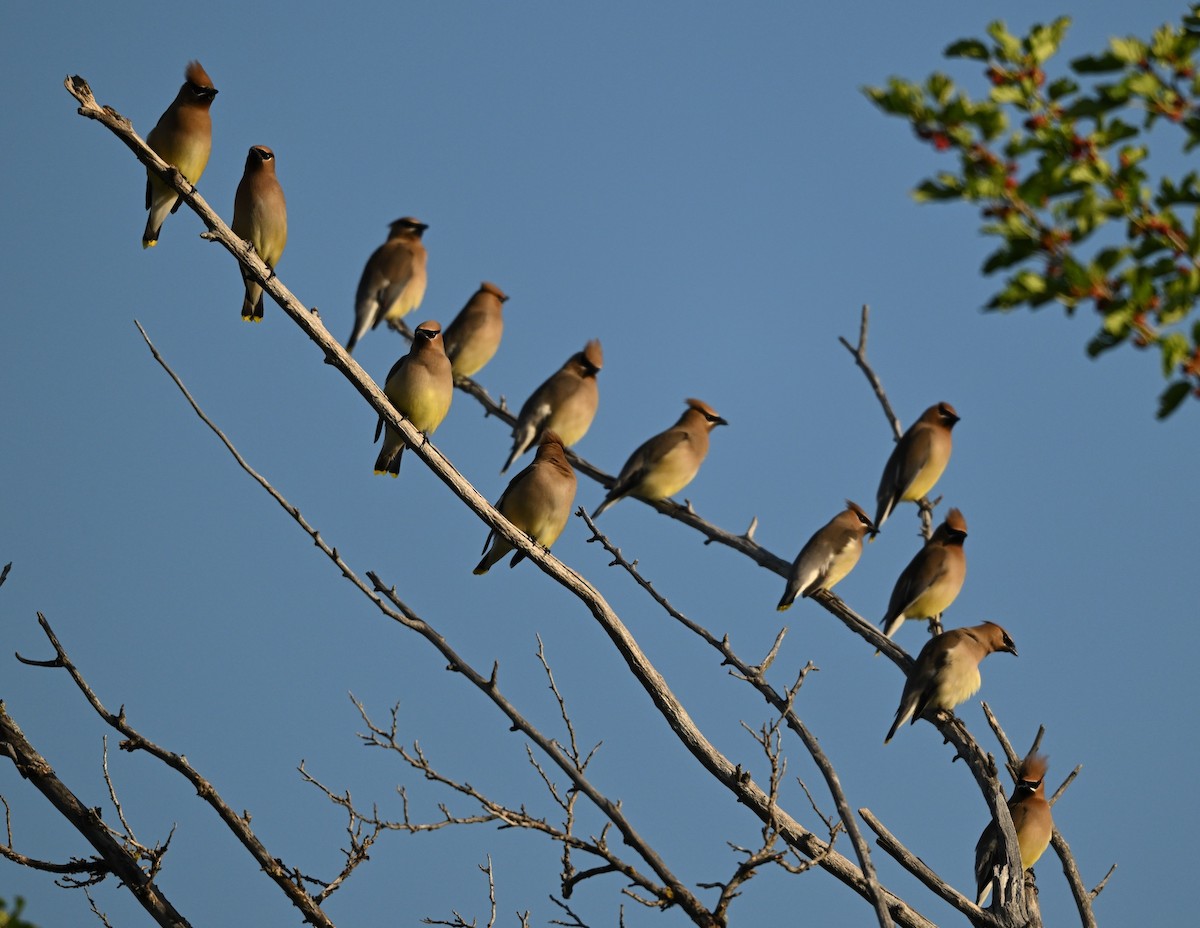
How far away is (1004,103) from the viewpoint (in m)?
2.11

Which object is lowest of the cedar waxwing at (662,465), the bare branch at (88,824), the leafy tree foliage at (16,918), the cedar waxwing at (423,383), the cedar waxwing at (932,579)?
the leafy tree foliage at (16,918)

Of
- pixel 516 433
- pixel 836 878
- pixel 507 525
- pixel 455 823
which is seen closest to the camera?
pixel 455 823

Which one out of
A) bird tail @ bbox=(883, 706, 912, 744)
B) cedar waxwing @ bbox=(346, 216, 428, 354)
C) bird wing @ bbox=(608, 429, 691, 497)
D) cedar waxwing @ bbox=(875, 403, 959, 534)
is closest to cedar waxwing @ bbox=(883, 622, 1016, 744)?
bird tail @ bbox=(883, 706, 912, 744)

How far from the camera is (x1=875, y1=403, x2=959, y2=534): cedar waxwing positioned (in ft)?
26.6

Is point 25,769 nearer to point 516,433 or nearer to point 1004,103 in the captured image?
point 1004,103

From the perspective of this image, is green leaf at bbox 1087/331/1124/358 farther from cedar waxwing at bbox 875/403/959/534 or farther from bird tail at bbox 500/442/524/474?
bird tail at bbox 500/442/524/474

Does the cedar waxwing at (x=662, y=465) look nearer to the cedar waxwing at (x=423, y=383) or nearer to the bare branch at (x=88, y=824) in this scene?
the cedar waxwing at (x=423, y=383)

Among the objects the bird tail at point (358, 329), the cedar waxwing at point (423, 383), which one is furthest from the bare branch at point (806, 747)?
the bird tail at point (358, 329)

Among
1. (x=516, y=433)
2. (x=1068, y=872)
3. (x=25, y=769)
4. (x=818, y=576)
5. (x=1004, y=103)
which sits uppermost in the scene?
(x=516, y=433)

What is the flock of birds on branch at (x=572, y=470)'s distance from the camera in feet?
21.0

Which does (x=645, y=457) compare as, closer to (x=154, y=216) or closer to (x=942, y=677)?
(x=942, y=677)

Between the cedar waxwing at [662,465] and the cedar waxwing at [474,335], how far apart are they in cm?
180

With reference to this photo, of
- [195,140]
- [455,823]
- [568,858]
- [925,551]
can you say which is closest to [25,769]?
[455,823]

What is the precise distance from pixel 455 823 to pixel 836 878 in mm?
1417
